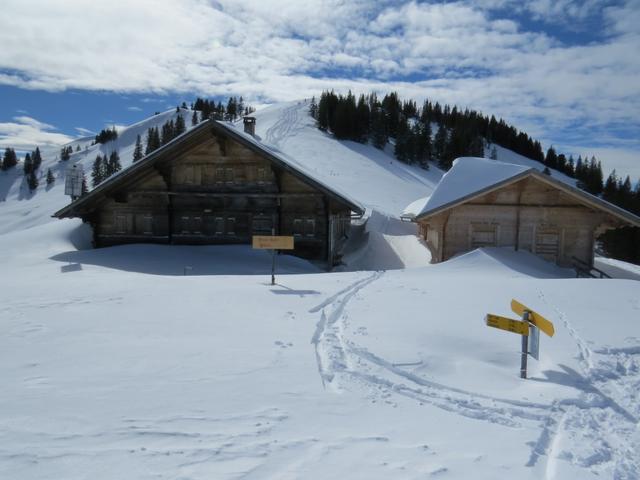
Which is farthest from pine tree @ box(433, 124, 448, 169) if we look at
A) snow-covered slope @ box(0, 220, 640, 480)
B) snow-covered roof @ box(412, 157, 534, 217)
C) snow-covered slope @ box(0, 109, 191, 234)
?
snow-covered slope @ box(0, 220, 640, 480)

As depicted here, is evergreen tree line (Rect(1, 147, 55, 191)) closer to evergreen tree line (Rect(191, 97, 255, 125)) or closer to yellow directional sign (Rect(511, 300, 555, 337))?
evergreen tree line (Rect(191, 97, 255, 125))

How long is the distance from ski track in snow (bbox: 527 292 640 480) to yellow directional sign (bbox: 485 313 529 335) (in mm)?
883

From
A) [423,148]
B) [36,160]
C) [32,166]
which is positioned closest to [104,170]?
[32,166]

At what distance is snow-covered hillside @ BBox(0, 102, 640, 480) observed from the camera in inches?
152

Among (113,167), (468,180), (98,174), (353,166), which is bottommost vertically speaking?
(468,180)

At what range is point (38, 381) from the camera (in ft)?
16.9

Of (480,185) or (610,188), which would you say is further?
(610,188)

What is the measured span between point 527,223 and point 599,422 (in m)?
15.5

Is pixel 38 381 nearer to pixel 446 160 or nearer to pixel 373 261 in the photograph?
pixel 373 261

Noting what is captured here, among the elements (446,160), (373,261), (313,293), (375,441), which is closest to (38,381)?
(375,441)

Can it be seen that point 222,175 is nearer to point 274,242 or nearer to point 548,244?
point 274,242

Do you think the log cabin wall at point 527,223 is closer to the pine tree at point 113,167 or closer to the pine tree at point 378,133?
the pine tree at point 378,133

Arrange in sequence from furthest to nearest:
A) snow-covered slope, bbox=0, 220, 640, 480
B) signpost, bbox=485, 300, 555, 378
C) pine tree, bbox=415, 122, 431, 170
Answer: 1. pine tree, bbox=415, 122, 431, 170
2. signpost, bbox=485, 300, 555, 378
3. snow-covered slope, bbox=0, 220, 640, 480

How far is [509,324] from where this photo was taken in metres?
6.09
